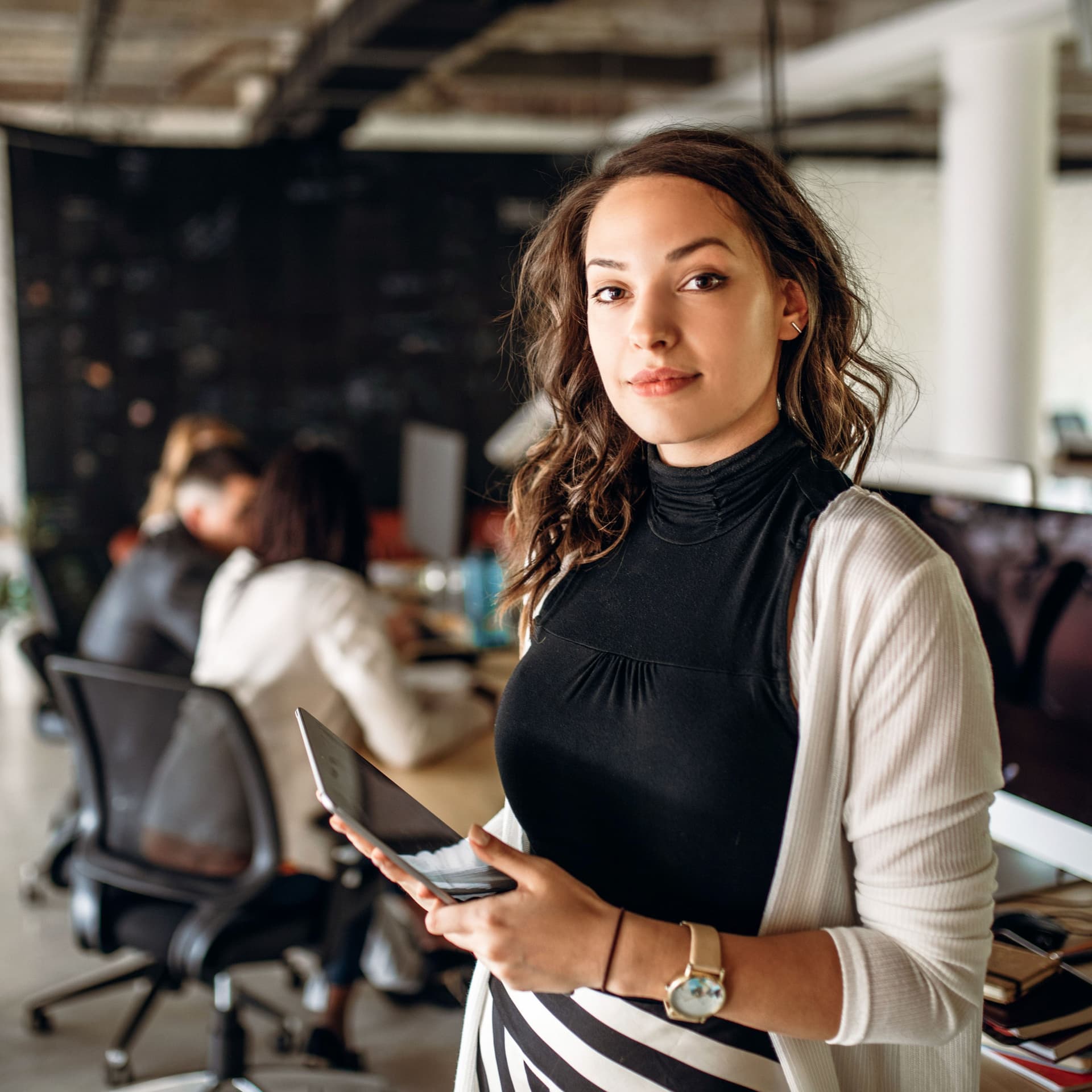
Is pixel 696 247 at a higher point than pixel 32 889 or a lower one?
higher

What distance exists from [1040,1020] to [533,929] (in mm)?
657

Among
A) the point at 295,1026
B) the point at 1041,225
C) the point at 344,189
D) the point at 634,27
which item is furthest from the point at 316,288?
the point at 295,1026

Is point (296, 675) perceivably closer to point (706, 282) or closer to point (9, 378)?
point (706, 282)

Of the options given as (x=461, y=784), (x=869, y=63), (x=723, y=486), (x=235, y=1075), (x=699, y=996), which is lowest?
(x=235, y=1075)

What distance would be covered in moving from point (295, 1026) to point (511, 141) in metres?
5.82

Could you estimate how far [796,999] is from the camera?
2.91 feet

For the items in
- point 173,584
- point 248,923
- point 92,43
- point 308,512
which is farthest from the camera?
point 92,43

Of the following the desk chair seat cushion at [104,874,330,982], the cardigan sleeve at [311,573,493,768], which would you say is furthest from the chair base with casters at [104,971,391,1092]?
the cardigan sleeve at [311,573,493,768]

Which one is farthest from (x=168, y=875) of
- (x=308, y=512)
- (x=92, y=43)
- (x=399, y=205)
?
(x=399, y=205)

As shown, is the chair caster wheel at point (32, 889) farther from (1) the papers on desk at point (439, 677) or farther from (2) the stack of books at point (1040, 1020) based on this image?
(2) the stack of books at point (1040, 1020)

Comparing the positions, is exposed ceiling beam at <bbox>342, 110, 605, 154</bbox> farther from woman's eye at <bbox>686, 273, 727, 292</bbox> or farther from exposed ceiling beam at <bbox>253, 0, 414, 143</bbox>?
woman's eye at <bbox>686, 273, 727, 292</bbox>

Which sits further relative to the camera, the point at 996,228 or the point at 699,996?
the point at 996,228

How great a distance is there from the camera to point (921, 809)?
2.84 ft

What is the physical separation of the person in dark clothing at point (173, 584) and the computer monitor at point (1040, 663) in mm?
2019
